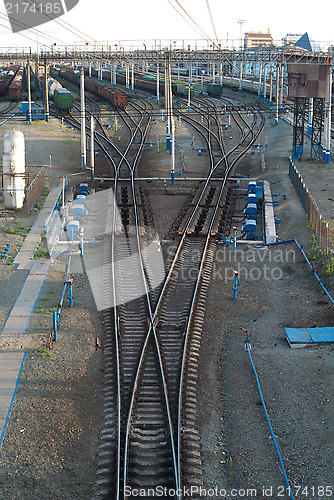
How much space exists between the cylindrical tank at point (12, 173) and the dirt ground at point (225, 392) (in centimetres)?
705

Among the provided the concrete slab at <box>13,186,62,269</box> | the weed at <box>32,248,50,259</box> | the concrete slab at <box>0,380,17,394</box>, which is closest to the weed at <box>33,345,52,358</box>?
the concrete slab at <box>0,380,17,394</box>

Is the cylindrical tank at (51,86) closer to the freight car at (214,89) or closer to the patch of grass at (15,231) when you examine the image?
the freight car at (214,89)

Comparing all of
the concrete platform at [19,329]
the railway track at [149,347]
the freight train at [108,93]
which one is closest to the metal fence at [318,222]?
the railway track at [149,347]

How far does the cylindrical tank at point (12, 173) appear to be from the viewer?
25797mm

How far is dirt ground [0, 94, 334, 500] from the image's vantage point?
10211 mm

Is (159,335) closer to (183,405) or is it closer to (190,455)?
(183,405)

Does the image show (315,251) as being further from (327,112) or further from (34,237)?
(327,112)

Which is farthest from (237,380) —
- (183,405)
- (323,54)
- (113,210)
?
(323,54)

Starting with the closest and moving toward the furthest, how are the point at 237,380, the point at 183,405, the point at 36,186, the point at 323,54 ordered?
the point at 183,405, the point at 237,380, the point at 36,186, the point at 323,54

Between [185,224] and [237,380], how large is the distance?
11.6 meters

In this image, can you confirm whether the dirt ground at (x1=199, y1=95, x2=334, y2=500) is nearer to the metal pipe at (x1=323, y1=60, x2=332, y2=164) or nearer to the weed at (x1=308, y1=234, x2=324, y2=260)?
the weed at (x1=308, y1=234, x2=324, y2=260)

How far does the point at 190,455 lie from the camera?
10.7 meters

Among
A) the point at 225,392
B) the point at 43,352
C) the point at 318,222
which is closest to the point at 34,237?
the point at 43,352

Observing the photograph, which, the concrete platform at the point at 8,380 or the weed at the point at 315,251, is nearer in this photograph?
the concrete platform at the point at 8,380
